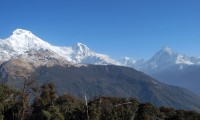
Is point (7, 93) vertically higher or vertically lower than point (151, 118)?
higher

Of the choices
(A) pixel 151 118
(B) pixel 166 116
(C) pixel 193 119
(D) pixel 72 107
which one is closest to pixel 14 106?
(D) pixel 72 107

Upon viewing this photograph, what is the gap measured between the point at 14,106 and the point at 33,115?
8.21 metres

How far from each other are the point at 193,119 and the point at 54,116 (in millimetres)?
80948

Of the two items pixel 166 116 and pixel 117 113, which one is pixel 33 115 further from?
pixel 166 116

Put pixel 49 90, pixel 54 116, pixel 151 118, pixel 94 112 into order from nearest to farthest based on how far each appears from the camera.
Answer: pixel 94 112, pixel 54 116, pixel 151 118, pixel 49 90

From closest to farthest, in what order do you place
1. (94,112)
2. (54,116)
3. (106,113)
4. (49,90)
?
(94,112) → (54,116) → (106,113) → (49,90)

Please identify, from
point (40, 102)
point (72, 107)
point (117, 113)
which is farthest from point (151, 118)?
point (40, 102)

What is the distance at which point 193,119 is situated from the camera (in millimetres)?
182750

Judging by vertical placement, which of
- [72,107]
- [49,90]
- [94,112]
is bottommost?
[94,112]

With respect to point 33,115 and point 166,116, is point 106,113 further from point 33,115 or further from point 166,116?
point 166,116

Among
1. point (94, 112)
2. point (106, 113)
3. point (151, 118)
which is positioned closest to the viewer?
point (94, 112)

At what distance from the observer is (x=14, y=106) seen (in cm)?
15188

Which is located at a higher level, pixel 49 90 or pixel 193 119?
pixel 49 90

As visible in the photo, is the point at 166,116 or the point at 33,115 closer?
the point at 33,115
